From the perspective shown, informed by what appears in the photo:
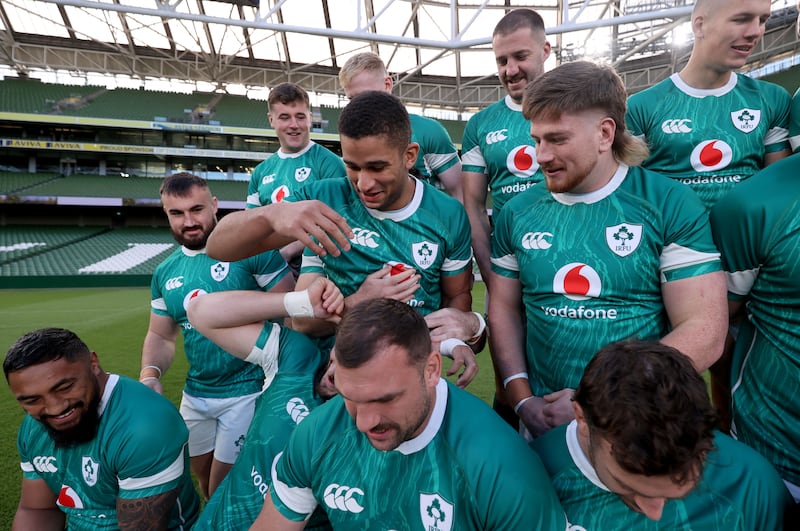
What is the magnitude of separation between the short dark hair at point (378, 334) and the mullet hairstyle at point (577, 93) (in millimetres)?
821

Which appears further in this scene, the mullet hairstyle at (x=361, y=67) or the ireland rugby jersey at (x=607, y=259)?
the mullet hairstyle at (x=361, y=67)

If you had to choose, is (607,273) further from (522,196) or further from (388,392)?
(388,392)

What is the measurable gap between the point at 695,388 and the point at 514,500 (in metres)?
0.56

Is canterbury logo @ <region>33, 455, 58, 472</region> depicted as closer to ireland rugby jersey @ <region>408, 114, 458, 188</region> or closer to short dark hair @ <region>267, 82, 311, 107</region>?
ireland rugby jersey @ <region>408, 114, 458, 188</region>

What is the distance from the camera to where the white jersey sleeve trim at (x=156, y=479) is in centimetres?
202

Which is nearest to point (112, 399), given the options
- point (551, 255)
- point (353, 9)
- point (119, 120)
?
point (551, 255)

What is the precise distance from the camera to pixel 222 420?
10.2ft

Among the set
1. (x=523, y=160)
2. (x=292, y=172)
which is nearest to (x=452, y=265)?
(x=523, y=160)

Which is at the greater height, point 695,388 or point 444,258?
point 444,258

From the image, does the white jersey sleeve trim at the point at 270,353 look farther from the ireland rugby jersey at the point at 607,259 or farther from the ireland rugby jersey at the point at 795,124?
the ireland rugby jersey at the point at 795,124

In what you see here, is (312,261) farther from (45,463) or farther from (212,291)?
(45,463)

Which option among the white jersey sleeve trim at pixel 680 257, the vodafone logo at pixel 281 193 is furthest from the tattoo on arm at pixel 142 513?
the vodafone logo at pixel 281 193

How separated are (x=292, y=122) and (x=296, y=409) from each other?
8.05ft

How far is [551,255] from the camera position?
1.77 meters
